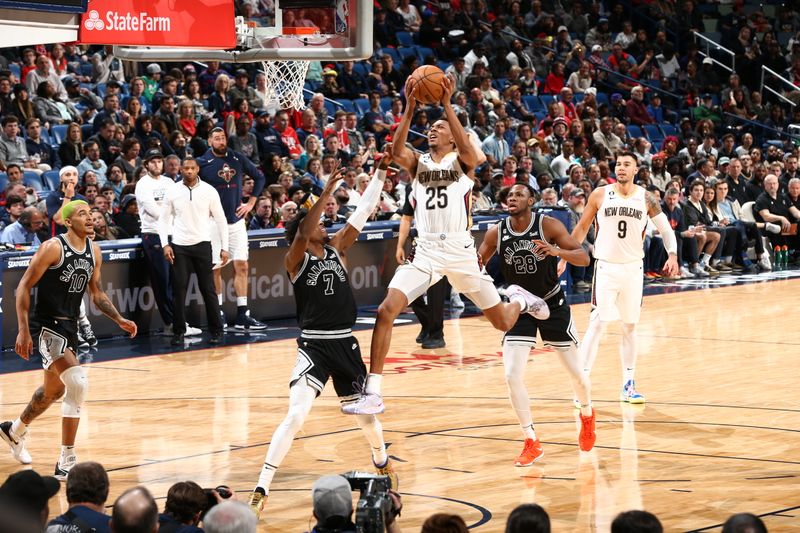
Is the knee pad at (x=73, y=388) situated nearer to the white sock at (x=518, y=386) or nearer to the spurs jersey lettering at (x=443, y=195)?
the spurs jersey lettering at (x=443, y=195)

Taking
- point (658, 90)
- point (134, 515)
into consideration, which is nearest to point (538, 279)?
point (134, 515)

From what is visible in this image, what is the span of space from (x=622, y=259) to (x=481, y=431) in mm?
2384

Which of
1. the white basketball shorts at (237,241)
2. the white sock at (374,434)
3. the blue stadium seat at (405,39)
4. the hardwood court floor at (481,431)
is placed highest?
the blue stadium seat at (405,39)

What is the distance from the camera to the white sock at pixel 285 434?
8.26m

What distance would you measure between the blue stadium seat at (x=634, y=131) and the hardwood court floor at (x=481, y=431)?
11391mm

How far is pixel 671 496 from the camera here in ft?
28.2

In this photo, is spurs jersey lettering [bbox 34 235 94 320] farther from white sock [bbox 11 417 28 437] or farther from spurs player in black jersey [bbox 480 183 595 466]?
spurs player in black jersey [bbox 480 183 595 466]

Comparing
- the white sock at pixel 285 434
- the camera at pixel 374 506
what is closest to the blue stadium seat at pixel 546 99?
the white sock at pixel 285 434

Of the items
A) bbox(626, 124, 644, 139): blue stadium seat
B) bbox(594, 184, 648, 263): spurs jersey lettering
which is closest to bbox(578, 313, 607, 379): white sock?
bbox(594, 184, 648, 263): spurs jersey lettering

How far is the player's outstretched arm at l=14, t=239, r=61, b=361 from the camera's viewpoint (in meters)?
9.50

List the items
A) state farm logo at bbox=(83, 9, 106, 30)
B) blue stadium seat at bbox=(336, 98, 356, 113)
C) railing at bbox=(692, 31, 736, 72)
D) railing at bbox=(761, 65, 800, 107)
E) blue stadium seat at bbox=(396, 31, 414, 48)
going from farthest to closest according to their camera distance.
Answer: railing at bbox=(692, 31, 736, 72), railing at bbox=(761, 65, 800, 107), blue stadium seat at bbox=(396, 31, 414, 48), blue stadium seat at bbox=(336, 98, 356, 113), state farm logo at bbox=(83, 9, 106, 30)

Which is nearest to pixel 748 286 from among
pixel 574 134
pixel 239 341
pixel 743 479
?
pixel 574 134

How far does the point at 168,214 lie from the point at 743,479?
8.46 m

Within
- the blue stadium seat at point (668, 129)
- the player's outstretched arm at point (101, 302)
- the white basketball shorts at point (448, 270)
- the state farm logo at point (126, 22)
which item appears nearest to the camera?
the white basketball shorts at point (448, 270)
